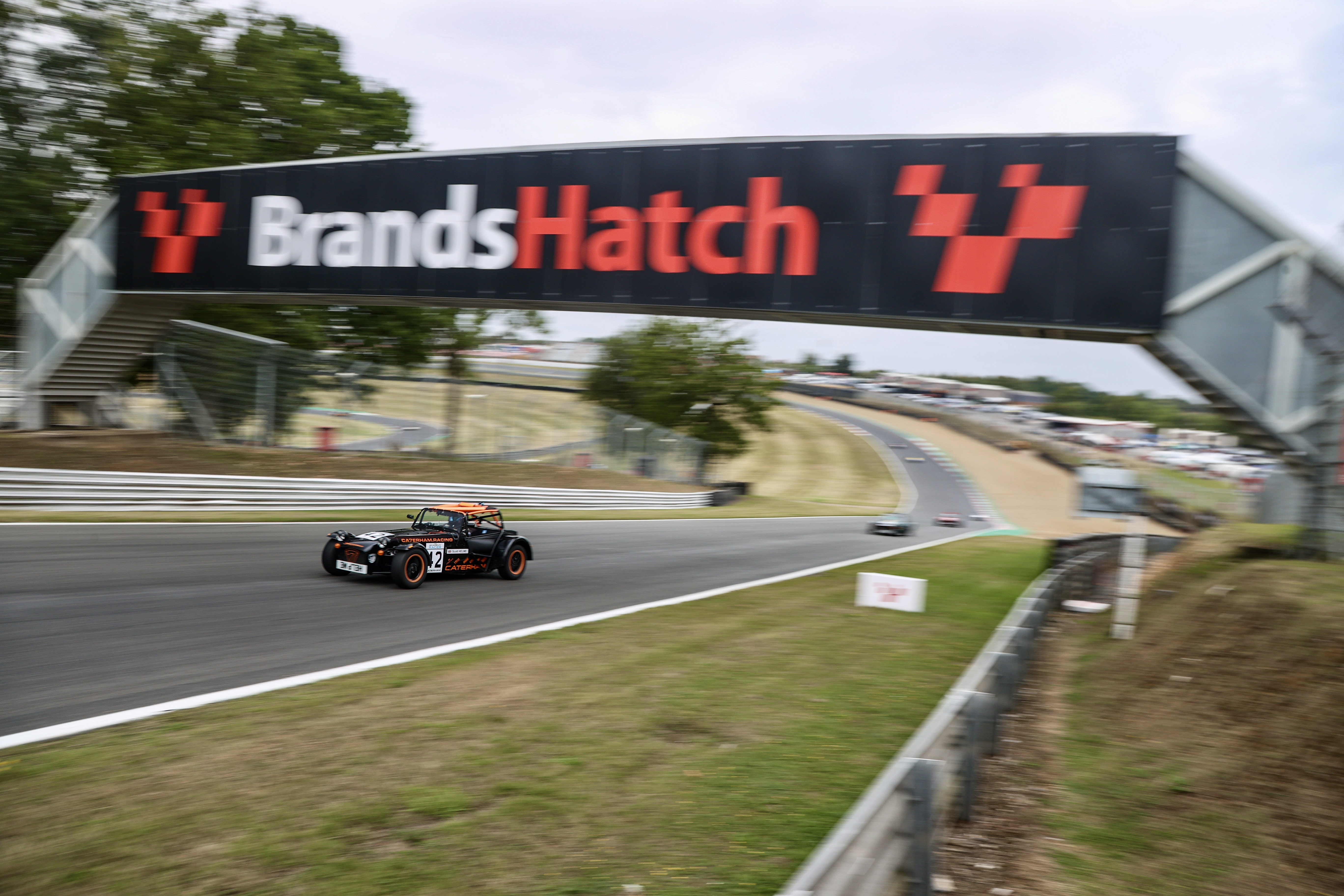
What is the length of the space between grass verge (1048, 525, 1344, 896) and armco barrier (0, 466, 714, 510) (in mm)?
15483

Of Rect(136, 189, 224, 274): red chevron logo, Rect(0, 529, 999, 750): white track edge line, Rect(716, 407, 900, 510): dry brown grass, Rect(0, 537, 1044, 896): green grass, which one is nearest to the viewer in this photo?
Rect(0, 537, 1044, 896): green grass

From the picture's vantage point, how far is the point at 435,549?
1212 centimetres

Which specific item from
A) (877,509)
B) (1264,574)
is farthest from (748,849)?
(877,509)

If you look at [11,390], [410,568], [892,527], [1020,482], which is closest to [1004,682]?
[410,568]

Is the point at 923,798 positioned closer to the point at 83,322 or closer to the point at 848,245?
the point at 848,245

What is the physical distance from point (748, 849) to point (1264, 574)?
7386 mm

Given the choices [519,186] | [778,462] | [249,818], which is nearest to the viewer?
[249,818]

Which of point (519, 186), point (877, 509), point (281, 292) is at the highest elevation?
point (519, 186)

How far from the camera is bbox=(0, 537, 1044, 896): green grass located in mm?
4148

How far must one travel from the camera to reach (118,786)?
4734 mm

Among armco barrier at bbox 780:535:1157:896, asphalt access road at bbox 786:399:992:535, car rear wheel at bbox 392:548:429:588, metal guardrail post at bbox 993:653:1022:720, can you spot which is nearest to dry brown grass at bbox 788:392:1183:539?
asphalt access road at bbox 786:399:992:535

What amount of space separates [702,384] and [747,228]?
4219 cm

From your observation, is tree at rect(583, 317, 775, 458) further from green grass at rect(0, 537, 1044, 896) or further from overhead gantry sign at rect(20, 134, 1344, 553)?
green grass at rect(0, 537, 1044, 896)

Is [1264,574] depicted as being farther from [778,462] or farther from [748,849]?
[778,462]
